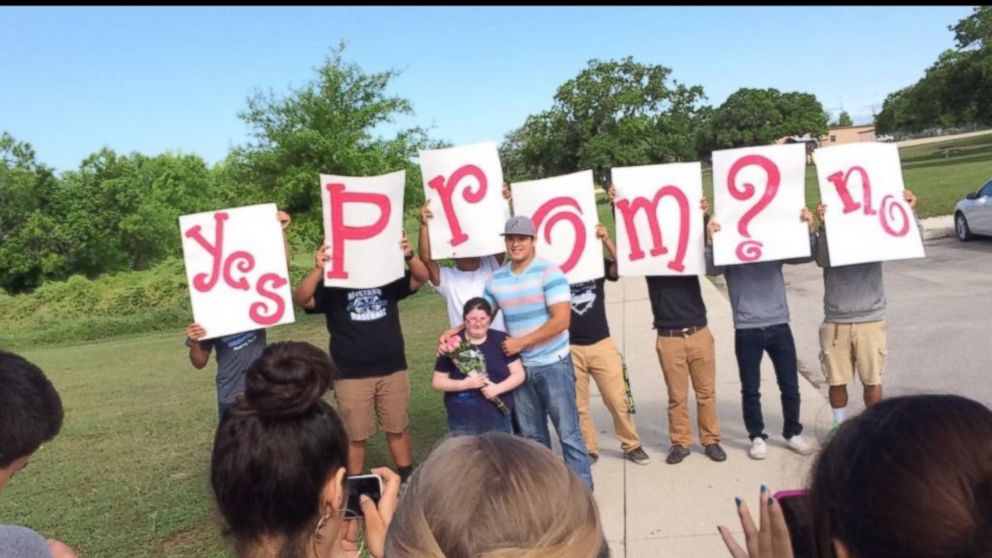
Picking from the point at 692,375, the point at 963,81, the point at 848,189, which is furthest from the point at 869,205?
the point at 963,81

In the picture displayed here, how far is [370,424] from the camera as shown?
16.8 ft

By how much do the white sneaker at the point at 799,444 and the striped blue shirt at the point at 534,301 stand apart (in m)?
1.86

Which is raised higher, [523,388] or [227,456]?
[227,456]

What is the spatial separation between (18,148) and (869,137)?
107619 millimetres

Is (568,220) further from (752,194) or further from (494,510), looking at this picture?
(494,510)

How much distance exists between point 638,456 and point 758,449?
808 millimetres

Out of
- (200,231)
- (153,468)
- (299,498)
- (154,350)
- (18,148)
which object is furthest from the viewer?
(18,148)

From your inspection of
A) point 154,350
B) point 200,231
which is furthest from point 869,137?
point 200,231

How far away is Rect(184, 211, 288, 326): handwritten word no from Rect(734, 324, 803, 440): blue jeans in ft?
10.1

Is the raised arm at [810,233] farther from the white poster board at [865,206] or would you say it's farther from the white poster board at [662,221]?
the white poster board at [662,221]

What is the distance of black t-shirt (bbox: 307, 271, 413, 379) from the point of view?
4.97 meters

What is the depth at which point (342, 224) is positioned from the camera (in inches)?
194

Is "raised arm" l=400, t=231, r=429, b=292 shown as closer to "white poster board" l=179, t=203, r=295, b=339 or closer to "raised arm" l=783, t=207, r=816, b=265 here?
"white poster board" l=179, t=203, r=295, b=339

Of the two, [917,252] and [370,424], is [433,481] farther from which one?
[917,252]
